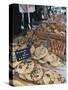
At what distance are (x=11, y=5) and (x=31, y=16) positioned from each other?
5.5 inches

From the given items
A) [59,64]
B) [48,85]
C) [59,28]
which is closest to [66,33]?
[59,28]

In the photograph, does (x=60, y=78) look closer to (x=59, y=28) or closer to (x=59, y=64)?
(x=59, y=64)

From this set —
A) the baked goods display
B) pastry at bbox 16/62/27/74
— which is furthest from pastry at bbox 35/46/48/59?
pastry at bbox 16/62/27/74

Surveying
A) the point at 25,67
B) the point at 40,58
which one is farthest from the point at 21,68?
the point at 40,58

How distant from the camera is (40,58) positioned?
1.40 metres

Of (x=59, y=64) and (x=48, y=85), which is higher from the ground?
(x=59, y=64)

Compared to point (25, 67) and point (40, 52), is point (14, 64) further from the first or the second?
point (40, 52)

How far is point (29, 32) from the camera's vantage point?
138cm

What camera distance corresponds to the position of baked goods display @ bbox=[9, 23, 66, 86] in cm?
136

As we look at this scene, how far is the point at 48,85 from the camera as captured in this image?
1.41m

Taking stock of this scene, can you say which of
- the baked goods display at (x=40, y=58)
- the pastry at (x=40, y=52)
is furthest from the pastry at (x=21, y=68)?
the pastry at (x=40, y=52)

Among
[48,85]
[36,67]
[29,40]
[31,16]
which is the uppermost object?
[31,16]

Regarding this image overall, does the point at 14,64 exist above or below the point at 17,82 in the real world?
above

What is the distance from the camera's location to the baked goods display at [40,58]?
1361mm
